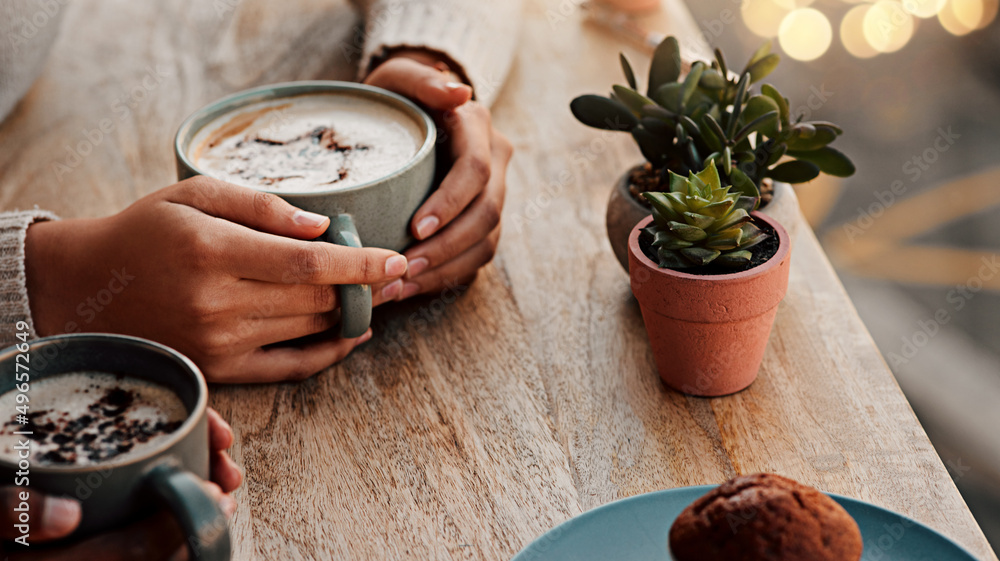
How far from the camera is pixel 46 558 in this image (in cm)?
42

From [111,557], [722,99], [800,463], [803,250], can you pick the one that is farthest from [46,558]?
[803,250]

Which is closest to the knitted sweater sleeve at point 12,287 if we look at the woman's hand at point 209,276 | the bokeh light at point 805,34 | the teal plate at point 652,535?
the woman's hand at point 209,276

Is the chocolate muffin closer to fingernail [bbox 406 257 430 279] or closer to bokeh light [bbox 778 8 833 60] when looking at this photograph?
fingernail [bbox 406 257 430 279]

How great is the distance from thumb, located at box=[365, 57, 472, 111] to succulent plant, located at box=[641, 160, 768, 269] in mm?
331

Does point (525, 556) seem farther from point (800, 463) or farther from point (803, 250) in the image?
point (803, 250)

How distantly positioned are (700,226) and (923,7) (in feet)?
7.80

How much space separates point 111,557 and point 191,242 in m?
0.33

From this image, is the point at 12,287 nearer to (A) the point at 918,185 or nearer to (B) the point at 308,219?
(B) the point at 308,219

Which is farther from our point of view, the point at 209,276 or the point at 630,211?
the point at 630,211

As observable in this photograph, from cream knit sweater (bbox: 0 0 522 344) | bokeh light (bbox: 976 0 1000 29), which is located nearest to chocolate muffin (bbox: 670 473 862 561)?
cream knit sweater (bbox: 0 0 522 344)

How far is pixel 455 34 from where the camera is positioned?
1.19 meters

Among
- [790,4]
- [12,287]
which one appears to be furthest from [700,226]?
[790,4]

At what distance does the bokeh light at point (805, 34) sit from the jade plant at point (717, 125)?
7.01ft

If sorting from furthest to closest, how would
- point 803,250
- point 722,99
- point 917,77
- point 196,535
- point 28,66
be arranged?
point 917,77 < point 28,66 < point 803,250 < point 722,99 < point 196,535
